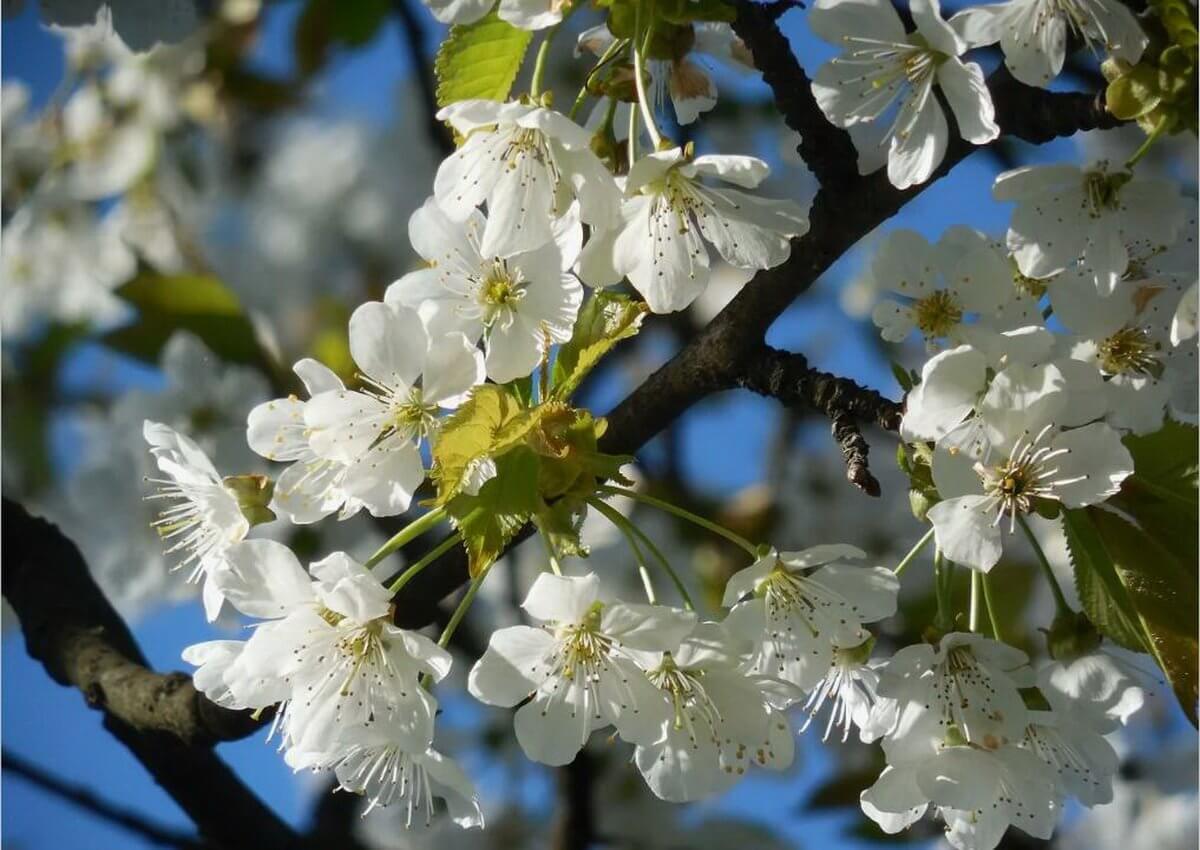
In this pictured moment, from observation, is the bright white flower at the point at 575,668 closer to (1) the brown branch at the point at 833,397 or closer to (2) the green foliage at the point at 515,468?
(2) the green foliage at the point at 515,468

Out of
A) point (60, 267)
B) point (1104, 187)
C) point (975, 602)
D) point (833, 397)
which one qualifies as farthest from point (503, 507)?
point (60, 267)

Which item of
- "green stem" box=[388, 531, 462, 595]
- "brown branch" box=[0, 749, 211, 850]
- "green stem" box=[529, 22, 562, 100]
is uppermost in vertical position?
"green stem" box=[529, 22, 562, 100]

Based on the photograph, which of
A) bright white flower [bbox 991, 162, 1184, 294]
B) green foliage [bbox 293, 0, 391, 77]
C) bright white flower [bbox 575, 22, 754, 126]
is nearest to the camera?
bright white flower [bbox 991, 162, 1184, 294]

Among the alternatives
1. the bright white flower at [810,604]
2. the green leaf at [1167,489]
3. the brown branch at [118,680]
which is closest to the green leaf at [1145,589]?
the green leaf at [1167,489]

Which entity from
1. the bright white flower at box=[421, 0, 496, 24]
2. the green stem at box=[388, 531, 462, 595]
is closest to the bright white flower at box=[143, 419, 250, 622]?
the green stem at box=[388, 531, 462, 595]

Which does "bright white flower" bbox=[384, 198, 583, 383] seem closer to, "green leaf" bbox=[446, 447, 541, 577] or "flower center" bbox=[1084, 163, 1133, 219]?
"green leaf" bbox=[446, 447, 541, 577]

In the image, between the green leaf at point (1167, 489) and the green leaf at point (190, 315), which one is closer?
the green leaf at point (1167, 489)

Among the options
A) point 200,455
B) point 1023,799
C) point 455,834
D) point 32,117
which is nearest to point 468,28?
point 200,455
